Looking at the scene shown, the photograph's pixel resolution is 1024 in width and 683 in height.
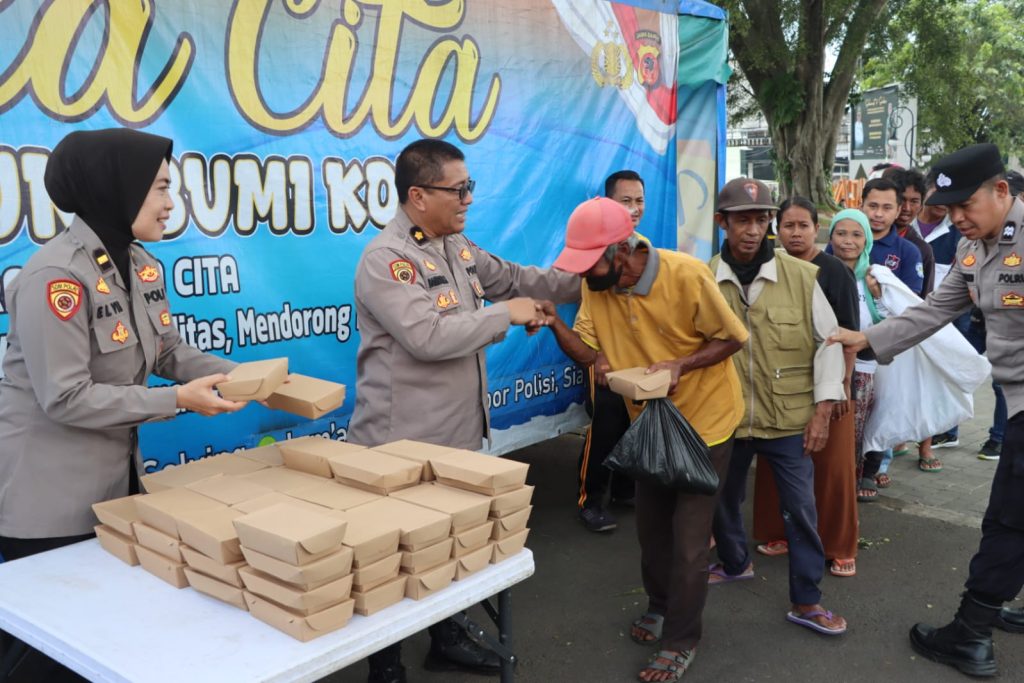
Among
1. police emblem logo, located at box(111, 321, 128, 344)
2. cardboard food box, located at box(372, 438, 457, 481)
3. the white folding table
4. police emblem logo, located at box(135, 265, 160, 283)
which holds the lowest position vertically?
the white folding table

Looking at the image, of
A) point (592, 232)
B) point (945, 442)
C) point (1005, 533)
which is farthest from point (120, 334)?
point (945, 442)

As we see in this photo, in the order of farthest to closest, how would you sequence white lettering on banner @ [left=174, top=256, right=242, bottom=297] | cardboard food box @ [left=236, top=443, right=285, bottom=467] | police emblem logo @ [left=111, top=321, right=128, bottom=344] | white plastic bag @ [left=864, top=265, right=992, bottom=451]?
white plastic bag @ [left=864, top=265, right=992, bottom=451] → white lettering on banner @ [left=174, top=256, right=242, bottom=297] → cardboard food box @ [left=236, top=443, right=285, bottom=467] → police emblem logo @ [left=111, top=321, right=128, bottom=344]

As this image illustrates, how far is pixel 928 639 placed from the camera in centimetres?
323

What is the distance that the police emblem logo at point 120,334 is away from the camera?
2.22m

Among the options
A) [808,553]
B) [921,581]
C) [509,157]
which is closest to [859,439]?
[921,581]

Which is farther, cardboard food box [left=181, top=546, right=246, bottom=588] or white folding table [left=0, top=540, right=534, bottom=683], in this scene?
cardboard food box [left=181, top=546, right=246, bottom=588]

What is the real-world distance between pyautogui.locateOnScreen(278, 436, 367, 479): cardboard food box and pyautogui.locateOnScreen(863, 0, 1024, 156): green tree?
17001 mm

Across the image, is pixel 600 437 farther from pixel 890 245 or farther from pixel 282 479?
pixel 282 479

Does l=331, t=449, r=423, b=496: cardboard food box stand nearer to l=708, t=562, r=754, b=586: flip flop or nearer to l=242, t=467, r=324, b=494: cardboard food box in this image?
l=242, t=467, r=324, b=494: cardboard food box

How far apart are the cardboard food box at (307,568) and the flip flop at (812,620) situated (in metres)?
2.31

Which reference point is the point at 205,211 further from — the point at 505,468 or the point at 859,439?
the point at 859,439

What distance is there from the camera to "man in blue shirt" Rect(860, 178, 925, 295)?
4812 mm

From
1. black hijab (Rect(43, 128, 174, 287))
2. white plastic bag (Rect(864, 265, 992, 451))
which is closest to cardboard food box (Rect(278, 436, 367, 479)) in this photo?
black hijab (Rect(43, 128, 174, 287))

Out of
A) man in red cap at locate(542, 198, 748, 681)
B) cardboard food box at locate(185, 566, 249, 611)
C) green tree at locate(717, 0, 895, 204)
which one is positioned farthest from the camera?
green tree at locate(717, 0, 895, 204)
